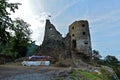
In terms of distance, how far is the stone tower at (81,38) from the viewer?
43406 millimetres

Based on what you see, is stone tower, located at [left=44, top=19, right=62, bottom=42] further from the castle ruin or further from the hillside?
the hillside

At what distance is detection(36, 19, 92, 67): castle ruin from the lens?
41906 mm

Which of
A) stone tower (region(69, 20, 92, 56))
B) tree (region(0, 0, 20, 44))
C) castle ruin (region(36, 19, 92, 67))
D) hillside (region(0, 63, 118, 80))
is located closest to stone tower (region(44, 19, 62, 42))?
castle ruin (region(36, 19, 92, 67))

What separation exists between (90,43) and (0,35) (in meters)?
20.1

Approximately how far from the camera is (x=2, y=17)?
2819cm

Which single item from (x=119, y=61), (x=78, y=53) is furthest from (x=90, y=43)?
(x=119, y=61)

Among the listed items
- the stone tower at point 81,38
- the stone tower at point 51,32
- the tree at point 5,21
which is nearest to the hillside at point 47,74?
the tree at point 5,21

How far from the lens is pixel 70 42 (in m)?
46.5

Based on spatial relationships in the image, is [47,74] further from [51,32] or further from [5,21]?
[51,32]

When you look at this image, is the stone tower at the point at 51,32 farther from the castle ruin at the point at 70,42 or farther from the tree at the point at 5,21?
the tree at the point at 5,21

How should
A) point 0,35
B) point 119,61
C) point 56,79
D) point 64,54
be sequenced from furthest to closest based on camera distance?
point 119,61 < point 64,54 < point 0,35 < point 56,79

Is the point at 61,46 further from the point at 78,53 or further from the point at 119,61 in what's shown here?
Result: the point at 119,61

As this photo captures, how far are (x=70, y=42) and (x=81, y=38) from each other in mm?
3306

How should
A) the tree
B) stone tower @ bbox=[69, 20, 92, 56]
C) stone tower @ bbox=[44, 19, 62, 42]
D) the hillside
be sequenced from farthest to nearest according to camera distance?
stone tower @ bbox=[44, 19, 62, 42]
stone tower @ bbox=[69, 20, 92, 56]
the tree
the hillside
